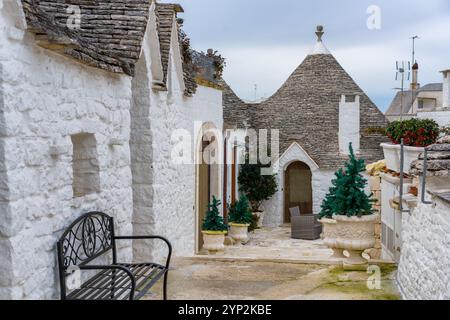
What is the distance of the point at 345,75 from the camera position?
18.7 meters

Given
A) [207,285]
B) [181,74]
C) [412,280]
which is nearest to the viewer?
[412,280]

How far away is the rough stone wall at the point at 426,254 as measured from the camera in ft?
13.9

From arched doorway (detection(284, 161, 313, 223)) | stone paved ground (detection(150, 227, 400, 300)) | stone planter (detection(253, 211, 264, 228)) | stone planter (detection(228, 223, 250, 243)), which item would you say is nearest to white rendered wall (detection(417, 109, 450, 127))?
arched doorway (detection(284, 161, 313, 223))

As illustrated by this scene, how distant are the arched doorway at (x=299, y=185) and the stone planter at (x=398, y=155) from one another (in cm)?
1066

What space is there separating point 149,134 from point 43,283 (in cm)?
357

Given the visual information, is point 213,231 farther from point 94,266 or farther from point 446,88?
point 446,88

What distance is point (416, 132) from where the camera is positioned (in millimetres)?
7020

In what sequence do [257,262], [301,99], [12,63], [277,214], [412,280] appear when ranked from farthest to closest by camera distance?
1. [301,99]
2. [277,214]
3. [257,262]
4. [412,280]
5. [12,63]

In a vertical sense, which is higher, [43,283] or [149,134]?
[149,134]

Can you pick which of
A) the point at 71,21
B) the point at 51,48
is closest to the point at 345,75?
the point at 71,21

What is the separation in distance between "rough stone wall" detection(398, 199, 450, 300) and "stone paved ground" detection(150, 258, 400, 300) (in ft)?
1.21

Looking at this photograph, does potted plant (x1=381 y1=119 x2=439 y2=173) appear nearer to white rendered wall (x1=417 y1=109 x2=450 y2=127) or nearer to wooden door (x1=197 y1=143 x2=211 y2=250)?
wooden door (x1=197 y1=143 x2=211 y2=250)

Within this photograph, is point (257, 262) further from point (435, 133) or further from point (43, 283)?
point (43, 283)

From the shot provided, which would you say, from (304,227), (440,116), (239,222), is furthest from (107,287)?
(440,116)
